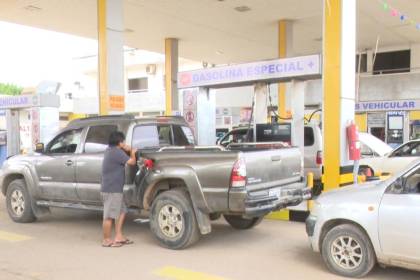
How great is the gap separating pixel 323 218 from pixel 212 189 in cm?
161

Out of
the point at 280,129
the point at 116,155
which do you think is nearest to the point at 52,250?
the point at 116,155

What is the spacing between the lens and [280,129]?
36.7 ft

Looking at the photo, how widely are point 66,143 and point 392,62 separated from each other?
19.3m

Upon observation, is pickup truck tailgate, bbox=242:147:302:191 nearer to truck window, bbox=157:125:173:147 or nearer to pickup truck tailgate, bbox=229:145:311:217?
pickup truck tailgate, bbox=229:145:311:217

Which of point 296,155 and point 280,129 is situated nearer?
point 296,155

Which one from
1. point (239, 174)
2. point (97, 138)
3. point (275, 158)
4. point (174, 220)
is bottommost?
point (174, 220)

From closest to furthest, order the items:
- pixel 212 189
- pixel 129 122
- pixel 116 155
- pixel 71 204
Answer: pixel 212 189
pixel 116 155
pixel 129 122
pixel 71 204

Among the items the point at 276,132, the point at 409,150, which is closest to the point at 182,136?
the point at 276,132

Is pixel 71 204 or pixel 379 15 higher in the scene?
pixel 379 15

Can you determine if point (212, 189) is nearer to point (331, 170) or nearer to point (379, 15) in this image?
point (331, 170)

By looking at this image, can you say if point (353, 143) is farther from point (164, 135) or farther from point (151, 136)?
point (151, 136)

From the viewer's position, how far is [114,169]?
7.33 metres

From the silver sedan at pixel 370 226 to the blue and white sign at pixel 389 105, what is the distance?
1502 cm

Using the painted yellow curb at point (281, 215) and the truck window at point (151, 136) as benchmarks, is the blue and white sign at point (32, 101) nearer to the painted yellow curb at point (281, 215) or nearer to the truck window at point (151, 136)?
the truck window at point (151, 136)
